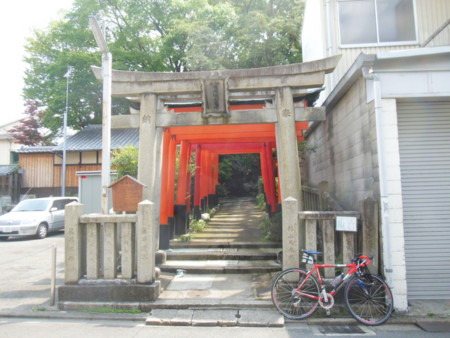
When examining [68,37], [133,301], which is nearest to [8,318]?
[133,301]

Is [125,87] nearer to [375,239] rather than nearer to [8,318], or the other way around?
[8,318]

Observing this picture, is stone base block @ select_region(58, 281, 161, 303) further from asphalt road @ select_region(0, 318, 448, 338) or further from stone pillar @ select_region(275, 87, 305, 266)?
stone pillar @ select_region(275, 87, 305, 266)

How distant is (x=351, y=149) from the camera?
663cm

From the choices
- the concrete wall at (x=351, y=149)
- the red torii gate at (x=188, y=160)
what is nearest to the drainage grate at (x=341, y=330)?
the concrete wall at (x=351, y=149)

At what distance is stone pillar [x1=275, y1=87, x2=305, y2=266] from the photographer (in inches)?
246

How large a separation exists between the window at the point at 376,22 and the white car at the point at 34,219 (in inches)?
513

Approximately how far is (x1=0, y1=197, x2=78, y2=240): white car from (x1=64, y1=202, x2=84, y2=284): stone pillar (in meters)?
8.91

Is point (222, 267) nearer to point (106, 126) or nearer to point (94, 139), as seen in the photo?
point (106, 126)

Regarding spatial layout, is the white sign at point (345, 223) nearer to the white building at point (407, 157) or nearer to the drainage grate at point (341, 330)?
the white building at point (407, 157)

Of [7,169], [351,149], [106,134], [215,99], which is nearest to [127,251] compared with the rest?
[106,134]

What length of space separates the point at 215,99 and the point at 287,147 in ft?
5.67

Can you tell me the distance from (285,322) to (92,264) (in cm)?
331

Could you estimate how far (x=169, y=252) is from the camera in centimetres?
766

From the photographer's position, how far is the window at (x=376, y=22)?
29.8 feet
